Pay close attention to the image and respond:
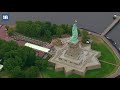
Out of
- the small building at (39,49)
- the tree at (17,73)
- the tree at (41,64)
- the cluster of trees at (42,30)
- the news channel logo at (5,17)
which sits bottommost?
the tree at (17,73)

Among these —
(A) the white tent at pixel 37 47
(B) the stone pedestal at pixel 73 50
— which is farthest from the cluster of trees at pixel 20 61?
A: (B) the stone pedestal at pixel 73 50

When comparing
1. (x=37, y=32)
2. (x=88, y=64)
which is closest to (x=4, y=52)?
(x=37, y=32)

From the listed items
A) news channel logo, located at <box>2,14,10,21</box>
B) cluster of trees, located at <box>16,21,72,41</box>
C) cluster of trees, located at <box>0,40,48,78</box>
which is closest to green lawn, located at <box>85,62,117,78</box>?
cluster of trees, located at <box>0,40,48,78</box>

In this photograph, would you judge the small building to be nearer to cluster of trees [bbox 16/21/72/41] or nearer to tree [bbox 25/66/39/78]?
cluster of trees [bbox 16/21/72/41]

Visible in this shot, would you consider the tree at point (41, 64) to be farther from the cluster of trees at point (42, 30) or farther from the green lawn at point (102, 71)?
the cluster of trees at point (42, 30)

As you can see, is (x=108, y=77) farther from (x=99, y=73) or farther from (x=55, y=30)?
(x=55, y=30)

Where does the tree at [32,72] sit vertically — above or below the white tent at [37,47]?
below
